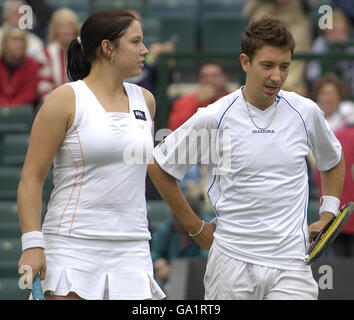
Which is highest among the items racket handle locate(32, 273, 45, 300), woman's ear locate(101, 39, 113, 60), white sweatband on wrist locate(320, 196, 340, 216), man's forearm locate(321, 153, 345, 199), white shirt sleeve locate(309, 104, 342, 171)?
woman's ear locate(101, 39, 113, 60)

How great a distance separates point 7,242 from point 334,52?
3622 mm

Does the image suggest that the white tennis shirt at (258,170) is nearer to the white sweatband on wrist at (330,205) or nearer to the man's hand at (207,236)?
the man's hand at (207,236)

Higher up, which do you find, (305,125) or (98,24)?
(98,24)

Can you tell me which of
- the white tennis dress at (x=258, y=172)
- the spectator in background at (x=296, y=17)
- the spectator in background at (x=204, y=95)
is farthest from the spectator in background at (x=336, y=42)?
the white tennis dress at (x=258, y=172)

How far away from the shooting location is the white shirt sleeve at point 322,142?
4.32 metres

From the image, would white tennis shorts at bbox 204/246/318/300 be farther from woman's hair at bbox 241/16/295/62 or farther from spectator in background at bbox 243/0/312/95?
spectator in background at bbox 243/0/312/95

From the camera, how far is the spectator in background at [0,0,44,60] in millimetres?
9438

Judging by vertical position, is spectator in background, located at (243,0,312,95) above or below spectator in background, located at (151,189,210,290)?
above

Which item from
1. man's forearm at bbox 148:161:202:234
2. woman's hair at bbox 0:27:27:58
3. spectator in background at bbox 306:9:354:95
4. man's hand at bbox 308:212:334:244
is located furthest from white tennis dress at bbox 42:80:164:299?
spectator in background at bbox 306:9:354:95

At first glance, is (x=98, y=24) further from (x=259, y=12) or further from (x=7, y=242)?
(x=259, y=12)
